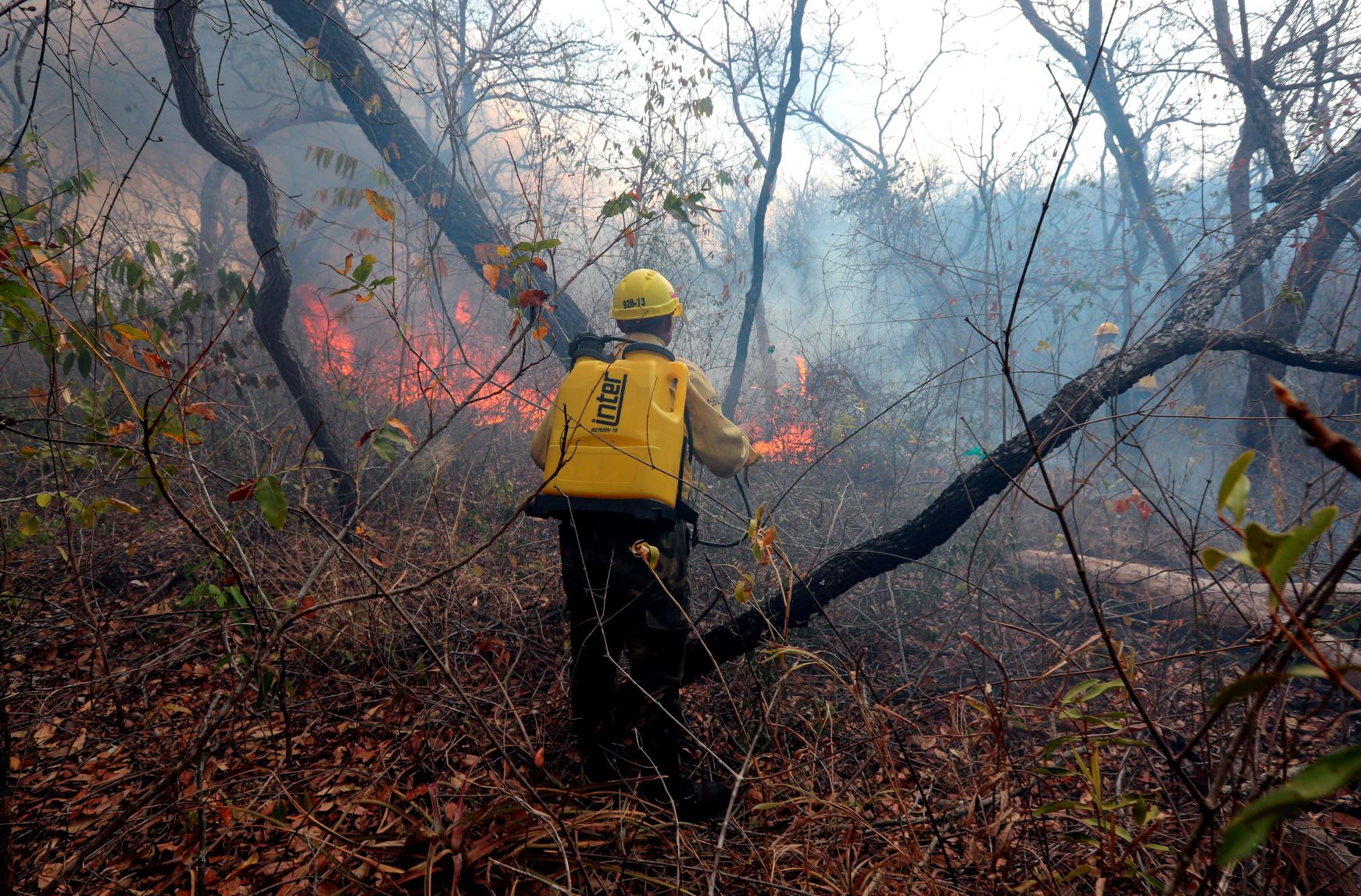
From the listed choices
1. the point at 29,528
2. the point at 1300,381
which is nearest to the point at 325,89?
the point at 29,528

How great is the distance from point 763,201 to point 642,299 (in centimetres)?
566

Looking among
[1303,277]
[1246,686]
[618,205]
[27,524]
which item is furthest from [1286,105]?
[27,524]

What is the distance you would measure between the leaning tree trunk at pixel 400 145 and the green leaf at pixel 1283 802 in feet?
16.8

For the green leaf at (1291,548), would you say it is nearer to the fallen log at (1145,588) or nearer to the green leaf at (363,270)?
the green leaf at (363,270)

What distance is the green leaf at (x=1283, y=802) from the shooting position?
0.49 meters

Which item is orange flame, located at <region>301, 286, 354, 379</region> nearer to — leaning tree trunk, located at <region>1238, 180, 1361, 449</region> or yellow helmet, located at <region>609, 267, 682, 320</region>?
yellow helmet, located at <region>609, 267, 682, 320</region>

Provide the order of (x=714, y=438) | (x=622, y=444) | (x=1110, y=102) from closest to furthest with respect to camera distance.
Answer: (x=622, y=444)
(x=714, y=438)
(x=1110, y=102)

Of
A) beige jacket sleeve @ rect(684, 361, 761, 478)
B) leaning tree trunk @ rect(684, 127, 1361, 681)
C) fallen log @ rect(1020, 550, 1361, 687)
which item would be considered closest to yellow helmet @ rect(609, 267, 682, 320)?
beige jacket sleeve @ rect(684, 361, 761, 478)

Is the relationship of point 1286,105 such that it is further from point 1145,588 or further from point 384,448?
point 384,448

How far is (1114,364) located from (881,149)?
1218cm

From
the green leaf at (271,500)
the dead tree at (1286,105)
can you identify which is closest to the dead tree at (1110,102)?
the dead tree at (1286,105)

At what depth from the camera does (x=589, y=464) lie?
277cm

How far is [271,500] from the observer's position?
1546 millimetres

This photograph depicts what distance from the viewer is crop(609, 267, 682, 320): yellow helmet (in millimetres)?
3244
